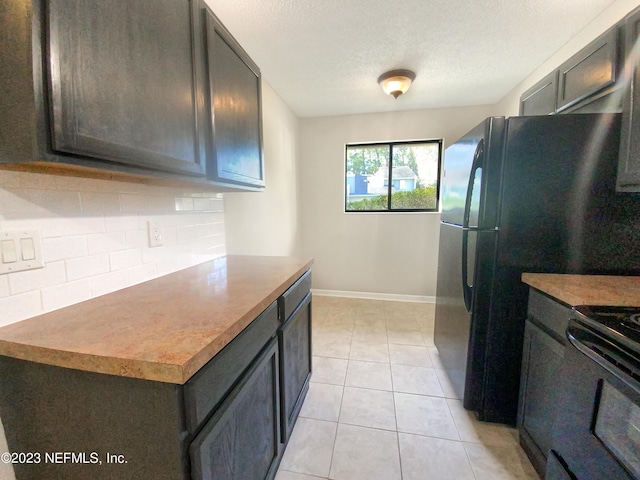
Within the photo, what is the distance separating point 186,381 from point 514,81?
344cm

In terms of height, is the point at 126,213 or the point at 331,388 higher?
the point at 126,213

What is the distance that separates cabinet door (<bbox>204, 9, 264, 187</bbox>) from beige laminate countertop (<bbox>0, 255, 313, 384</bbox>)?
1.91ft

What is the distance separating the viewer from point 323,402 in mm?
1817

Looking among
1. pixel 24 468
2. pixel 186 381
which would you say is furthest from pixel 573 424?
pixel 24 468

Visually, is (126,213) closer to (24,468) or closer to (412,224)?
(24,468)

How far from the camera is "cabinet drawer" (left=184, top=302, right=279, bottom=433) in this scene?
65cm

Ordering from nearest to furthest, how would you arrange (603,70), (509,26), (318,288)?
1. (603,70)
2. (509,26)
3. (318,288)

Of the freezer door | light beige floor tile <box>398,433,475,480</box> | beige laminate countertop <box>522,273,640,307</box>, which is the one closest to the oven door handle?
beige laminate countertop <box>522,273,640,307</box>

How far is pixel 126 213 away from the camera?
3.90 ft

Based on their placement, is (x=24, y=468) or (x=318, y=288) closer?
(x=24, y=468)

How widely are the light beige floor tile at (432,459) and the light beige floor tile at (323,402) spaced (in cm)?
42

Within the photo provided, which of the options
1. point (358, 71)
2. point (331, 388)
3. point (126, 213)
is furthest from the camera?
point (358, 71)

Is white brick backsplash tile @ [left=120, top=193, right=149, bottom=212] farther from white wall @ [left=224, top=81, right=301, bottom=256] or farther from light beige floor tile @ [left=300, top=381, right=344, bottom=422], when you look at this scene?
light beige floor tile @ [left=300, top=381, right=344, bottom=422]

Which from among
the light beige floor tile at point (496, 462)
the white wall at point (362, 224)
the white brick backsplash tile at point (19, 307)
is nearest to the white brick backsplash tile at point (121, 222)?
the white brick backsplash tile at point (19, 307)
